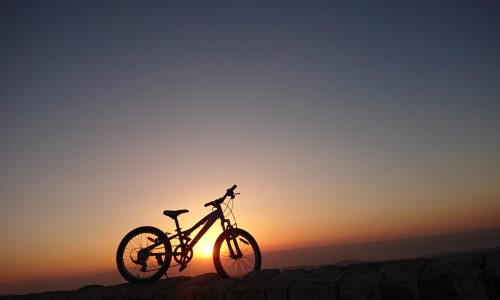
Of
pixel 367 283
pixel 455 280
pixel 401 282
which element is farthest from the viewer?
pixel 367 283

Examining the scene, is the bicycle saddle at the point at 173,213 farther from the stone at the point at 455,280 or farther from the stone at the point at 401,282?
the stone at the point at 455,280

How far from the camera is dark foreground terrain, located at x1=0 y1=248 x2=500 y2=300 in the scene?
392cm

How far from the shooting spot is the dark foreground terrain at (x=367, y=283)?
12.9 feet

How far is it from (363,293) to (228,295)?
1865 millimetres

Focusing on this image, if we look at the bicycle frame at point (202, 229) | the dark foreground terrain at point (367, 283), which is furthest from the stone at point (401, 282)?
the bicycle frame at point (202, 229)

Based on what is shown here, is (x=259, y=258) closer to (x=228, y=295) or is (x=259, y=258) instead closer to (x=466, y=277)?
(x=228, y=295)

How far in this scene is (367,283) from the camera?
4367 millimetres

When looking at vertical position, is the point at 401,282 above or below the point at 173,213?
below

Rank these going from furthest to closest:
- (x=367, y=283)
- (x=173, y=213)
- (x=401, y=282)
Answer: (x=173, y=213) < (x=367, y=283) < (x=401, y=282)

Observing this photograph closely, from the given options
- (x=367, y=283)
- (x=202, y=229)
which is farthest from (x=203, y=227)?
(x=367, y=283)

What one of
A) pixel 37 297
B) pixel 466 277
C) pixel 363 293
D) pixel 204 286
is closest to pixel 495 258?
pixel 466 277

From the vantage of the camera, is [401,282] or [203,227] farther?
[203,227]

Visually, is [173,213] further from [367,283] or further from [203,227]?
[367,283]

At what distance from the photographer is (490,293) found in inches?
147
